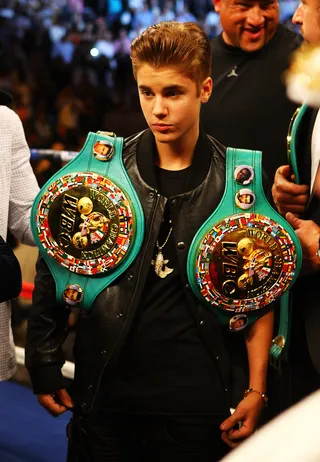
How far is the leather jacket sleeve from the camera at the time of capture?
1678 mm

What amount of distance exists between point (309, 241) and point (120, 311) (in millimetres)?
492

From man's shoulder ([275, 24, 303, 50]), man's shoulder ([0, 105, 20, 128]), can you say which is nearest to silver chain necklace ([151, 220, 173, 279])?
man's shoulder ([0, 105, 20, 128])

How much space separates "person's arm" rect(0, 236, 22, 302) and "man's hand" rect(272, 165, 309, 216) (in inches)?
27.0

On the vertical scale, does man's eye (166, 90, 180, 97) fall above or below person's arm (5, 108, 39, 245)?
above

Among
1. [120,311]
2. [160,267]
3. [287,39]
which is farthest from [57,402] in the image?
[287,39]

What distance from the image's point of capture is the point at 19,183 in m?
2.00

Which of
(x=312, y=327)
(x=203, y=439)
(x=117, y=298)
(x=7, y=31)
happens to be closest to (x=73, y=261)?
(x=117, y=298)

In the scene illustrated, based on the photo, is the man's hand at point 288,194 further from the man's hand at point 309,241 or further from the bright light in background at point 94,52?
the bright light in background at point 94,52

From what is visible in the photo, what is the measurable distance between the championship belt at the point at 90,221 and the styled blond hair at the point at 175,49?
20cm

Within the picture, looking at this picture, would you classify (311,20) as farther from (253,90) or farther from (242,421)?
(242,421)

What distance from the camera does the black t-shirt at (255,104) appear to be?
2355 mm

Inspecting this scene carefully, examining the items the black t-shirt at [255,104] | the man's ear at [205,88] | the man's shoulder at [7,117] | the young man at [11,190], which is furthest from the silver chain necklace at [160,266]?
the black t-shirt at [255,104]

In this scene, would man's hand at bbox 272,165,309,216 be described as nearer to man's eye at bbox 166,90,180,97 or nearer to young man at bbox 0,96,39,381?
man's eye at bbox 166,90,180,97

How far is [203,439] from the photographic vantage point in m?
1.65
